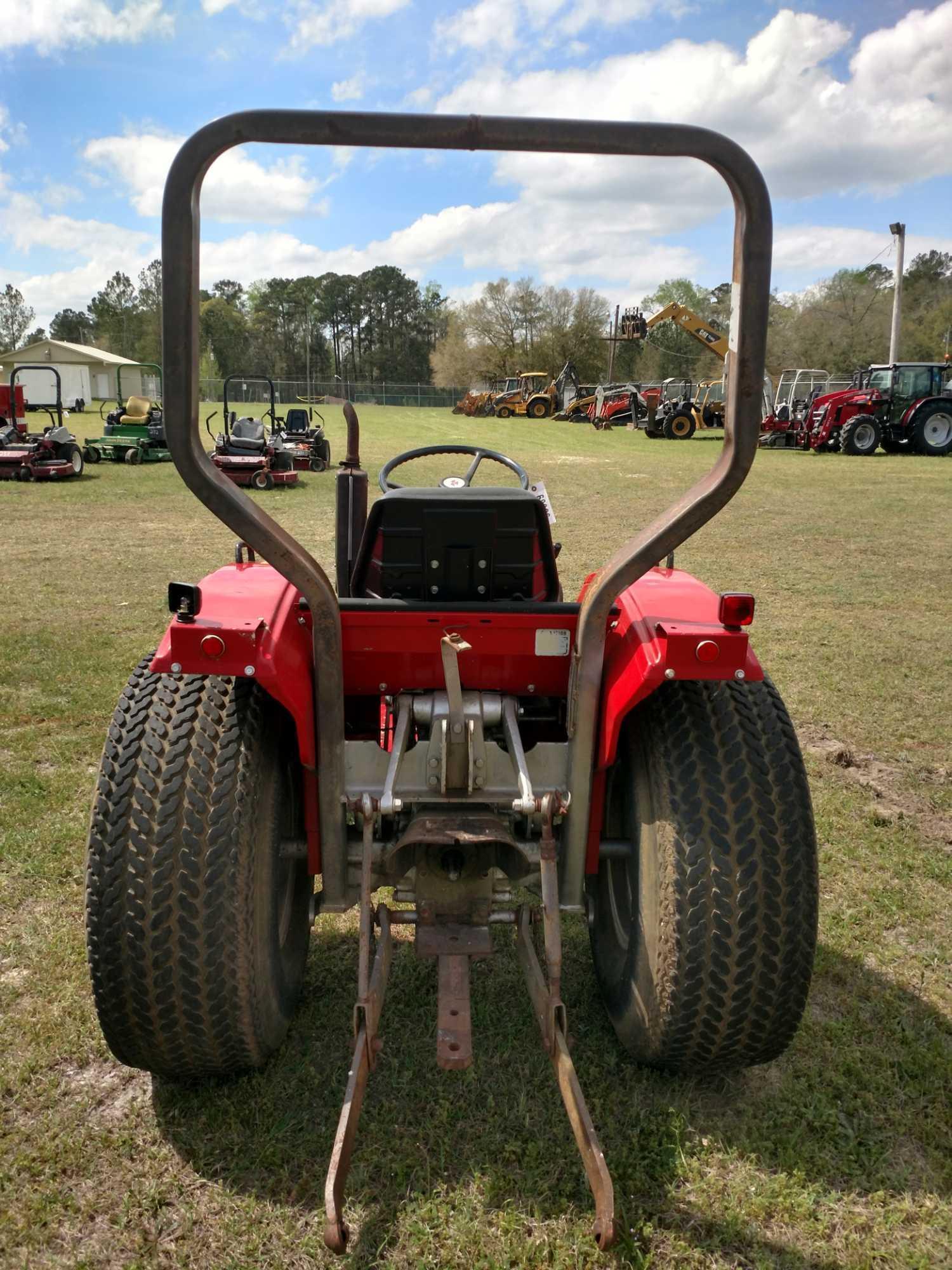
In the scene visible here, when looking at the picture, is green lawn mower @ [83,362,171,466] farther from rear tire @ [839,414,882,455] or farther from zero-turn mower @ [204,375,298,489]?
rear tire @ [839,414,882,455]

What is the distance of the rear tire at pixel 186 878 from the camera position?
6.68 feet

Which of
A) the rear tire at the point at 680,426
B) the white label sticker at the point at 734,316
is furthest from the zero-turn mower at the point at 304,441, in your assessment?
the white label sticker at the point at 734,316

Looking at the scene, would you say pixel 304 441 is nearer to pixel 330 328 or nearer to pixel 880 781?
pixel 880 781

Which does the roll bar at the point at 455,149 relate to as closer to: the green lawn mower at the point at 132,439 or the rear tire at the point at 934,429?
the green lawn mower at the point at 132,439

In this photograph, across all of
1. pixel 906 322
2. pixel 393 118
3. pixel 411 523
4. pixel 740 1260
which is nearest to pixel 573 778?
pixel 411 523

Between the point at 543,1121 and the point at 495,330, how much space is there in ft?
183

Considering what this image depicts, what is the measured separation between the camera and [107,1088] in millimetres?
2355

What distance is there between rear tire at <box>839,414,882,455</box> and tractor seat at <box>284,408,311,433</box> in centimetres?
1155

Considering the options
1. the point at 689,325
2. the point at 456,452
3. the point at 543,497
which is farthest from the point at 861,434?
the point at 543,497

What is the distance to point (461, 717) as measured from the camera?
2170mm

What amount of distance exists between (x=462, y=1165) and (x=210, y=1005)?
66 cm

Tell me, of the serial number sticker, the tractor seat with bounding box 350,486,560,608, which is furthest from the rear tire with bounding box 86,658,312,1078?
the serial number sticker

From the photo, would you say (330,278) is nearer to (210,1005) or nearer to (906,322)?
(906,322)

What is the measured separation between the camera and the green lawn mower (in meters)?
17.4
